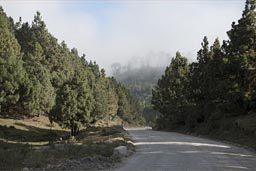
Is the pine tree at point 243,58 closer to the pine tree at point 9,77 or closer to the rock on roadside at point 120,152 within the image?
the rock on roadside at point 120,152

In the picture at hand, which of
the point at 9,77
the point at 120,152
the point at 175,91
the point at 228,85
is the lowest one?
the point at 120,152

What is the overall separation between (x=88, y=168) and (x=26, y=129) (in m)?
54.9

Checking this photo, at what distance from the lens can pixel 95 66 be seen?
580 feet

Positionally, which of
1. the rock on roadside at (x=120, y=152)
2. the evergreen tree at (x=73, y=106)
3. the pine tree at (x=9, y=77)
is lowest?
the rock on roadside at (x=120, y=152)

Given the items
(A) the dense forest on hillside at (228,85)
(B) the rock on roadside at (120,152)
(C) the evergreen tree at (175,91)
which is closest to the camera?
(B) the rock on roadside at (120,152)

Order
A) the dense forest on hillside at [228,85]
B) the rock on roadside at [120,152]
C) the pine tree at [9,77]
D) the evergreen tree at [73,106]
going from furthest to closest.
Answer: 1. the pine tree at [9,77]
2. the evergreen tree at [73,106]
3. the dense forest on hillside at [228,85]
4. the rock on roadside at [120,152]

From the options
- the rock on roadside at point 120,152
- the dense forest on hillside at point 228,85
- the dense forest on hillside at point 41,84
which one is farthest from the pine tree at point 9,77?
the rock on roadside at point 120,152

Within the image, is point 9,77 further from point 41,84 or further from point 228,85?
point 228,85

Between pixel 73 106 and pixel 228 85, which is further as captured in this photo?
pixel 73 106

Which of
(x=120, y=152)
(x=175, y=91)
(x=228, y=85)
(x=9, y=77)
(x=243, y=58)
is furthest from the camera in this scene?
(x=175, y=91)

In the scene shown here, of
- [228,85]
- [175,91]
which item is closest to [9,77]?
[175,91]

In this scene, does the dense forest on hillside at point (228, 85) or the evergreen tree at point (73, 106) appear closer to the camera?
the dense forest on hillside at point (228, 85)

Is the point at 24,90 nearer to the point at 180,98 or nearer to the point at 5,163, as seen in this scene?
the point at 180,98

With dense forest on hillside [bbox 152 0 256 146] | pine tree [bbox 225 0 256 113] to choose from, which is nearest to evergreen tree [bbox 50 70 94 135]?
dense forest on hillside [bbox 152 0 256 146]
